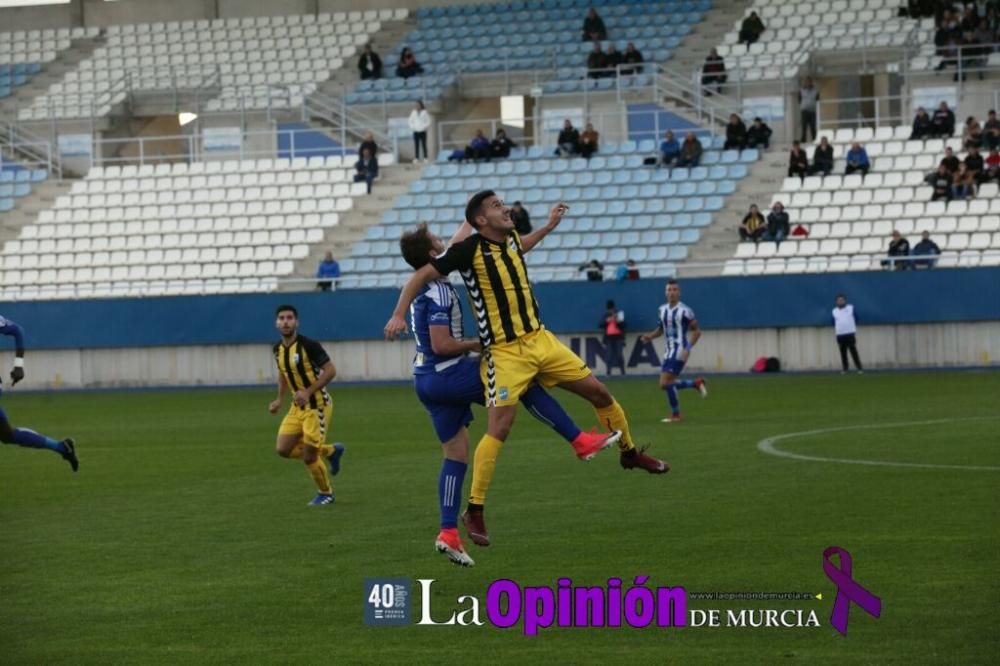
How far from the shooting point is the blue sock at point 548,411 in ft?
37.0

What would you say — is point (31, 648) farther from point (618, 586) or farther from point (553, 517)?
point (553, 517)

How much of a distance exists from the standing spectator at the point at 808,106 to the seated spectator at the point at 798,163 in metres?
2.36

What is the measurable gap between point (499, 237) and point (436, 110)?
34.7 meters

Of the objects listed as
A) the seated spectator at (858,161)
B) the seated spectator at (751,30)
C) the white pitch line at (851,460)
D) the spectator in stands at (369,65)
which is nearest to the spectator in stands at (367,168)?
the spectator in stands at (369,65)

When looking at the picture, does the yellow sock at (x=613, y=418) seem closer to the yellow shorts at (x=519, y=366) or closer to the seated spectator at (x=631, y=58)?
the yellow shorts at (x=519, y=366)

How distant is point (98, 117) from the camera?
47.5 metres

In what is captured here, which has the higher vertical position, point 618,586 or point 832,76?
point 832,76

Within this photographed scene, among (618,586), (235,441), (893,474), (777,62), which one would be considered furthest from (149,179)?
A: (618,586)

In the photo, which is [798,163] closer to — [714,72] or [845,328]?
[714,72]

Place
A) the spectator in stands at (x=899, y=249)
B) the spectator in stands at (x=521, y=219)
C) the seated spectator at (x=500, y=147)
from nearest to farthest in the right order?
the spectator in stands at (x=899, y=249), the spectator in stands at (x=521, y=219), the seated spectator at (x=500, y=147)

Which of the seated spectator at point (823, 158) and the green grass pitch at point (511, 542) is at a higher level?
the seated spectator at point (823, 158)

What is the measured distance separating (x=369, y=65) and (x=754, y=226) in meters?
14.5

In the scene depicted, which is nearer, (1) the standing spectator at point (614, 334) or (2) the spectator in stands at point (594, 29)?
(1) the standing spectator at point (614, 334)

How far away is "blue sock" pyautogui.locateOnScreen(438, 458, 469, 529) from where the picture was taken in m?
10.9
